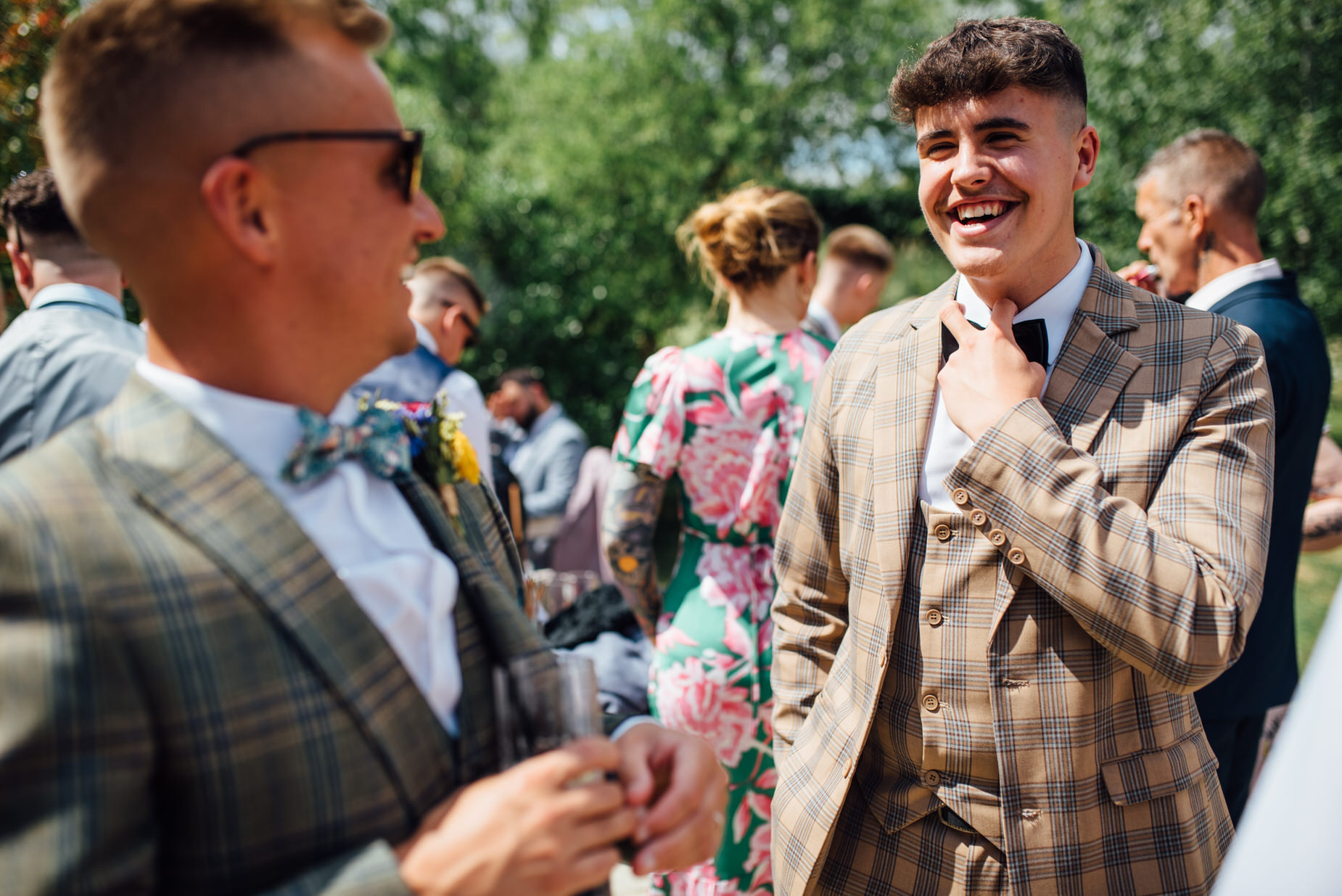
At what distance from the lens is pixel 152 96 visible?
1140mm

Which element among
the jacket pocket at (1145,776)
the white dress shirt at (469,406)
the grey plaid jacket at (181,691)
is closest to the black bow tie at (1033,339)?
the jacket pocket at (1145,776)

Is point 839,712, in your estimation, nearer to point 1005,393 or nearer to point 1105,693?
point 1105,693

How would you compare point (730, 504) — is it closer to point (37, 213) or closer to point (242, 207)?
point (242, 207)

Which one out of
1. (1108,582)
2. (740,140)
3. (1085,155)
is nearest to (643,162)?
(740,140)

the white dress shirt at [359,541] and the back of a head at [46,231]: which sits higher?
the back of a head at [46,231]

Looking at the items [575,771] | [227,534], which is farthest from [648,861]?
[227,534]

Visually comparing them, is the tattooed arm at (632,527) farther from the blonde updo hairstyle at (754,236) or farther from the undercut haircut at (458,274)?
the undercut haircut at (458,274)

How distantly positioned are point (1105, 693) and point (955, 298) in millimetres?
974

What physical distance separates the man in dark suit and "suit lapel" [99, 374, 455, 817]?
8.98ft

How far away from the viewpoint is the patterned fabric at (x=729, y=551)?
330cm

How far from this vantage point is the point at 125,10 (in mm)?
1132

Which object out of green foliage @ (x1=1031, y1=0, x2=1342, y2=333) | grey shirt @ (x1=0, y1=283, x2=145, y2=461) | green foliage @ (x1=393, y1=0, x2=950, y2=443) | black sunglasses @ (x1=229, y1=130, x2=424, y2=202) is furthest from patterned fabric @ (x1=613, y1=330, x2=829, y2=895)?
green foliage @ (x1=1031, y1=0, x2=1342, y2=333)

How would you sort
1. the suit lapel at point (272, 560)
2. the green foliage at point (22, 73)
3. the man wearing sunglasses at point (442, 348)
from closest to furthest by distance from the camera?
the suit lapel at point (272, 560)
the man wearing sunglasses at point (442, 348)
the green foliage at point (22, 73)

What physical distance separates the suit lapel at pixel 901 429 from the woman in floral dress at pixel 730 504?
1.18 metres
